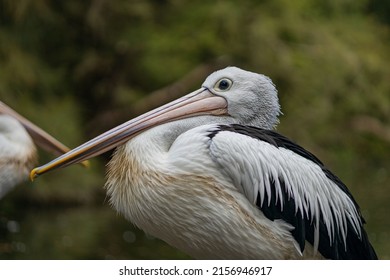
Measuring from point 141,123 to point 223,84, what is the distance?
41cm

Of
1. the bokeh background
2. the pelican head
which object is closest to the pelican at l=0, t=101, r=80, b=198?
the pelican head

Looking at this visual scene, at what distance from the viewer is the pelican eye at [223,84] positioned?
3.27 metres

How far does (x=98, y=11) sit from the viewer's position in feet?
36.9

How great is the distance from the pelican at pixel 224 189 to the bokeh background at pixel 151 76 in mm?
5328

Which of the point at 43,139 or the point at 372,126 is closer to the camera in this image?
the point at 43,139

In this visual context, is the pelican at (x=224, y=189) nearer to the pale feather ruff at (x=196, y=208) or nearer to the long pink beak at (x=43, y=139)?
the pale feather ruff at (x=196, y=208)

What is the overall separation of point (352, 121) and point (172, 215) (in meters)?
11.0

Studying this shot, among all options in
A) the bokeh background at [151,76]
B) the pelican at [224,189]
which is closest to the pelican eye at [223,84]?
the pelican at [224,189]

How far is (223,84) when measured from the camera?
329 centimetres

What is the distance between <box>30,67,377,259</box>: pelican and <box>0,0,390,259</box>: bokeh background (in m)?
5.33

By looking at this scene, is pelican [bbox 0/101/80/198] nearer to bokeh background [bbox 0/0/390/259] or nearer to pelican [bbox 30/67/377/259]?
pelican [bbox 30/67/377/259]

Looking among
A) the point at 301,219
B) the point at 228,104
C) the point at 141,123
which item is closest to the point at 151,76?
the point at 228,104

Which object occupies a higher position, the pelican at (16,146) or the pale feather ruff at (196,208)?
the pelican at (16,146)

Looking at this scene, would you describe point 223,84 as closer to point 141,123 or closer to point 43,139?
point 141,123
